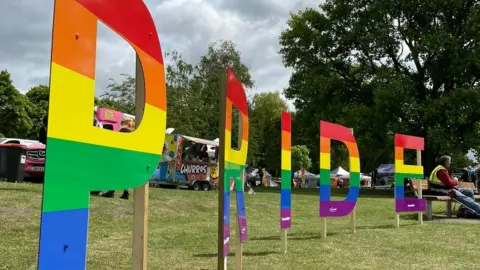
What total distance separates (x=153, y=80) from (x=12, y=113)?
154ft

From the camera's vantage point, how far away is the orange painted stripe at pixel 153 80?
10.4ft

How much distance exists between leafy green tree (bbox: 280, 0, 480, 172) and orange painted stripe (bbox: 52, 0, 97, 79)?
81.6 ft

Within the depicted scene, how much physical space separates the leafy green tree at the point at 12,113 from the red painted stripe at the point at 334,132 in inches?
1655

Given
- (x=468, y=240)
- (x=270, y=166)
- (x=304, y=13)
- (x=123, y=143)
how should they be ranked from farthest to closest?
(x=270, y=166), (x=304, y=13), (x=468, y=240), (x=123, y=143)

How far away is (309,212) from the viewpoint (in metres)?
14.1

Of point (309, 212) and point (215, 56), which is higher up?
point (215, 56)

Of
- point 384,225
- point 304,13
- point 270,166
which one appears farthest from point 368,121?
point 270,166

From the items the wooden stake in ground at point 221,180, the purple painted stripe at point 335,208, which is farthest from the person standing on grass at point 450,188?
the wooden stake in ground at point 221,180

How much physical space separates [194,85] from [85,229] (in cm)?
3929

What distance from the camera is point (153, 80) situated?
10.7ft

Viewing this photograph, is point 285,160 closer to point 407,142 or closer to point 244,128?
point 244,128

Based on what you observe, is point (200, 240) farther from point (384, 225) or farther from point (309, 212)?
point (309, 212)

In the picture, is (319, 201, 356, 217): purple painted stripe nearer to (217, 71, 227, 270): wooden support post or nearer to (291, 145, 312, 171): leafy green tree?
(217, 71, 227, 270): wooden support post

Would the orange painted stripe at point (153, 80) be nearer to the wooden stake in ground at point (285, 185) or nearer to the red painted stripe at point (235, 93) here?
the red painted stripe at point (235, 93)
